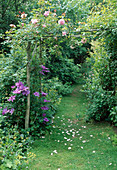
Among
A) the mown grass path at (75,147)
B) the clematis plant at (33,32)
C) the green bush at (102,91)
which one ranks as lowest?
the mown grass path at (75,147)

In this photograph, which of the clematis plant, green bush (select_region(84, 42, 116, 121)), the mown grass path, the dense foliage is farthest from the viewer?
green bush (select_region(84, 42, 116, 121))

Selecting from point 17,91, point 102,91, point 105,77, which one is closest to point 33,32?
point 17,91

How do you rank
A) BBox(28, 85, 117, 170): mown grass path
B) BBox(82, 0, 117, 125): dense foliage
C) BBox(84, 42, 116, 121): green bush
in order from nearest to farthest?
BBox(28, 85, 117, 170): mown grass path < BBox(82, 0, 117, 125): dense foliage < BBox(84, 42, 116, 121): green bush

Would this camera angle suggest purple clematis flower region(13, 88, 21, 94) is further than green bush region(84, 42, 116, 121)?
No

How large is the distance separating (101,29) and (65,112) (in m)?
2.74

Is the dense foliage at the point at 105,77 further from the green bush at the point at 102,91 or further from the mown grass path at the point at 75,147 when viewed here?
the mown grass path at the point at 75,147

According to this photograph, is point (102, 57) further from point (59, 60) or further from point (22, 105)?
point (59, 60)

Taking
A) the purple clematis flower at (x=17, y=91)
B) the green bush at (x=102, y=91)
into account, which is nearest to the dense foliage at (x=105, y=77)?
the green bush at (x=102, y=91)

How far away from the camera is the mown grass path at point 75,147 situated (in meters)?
2.93

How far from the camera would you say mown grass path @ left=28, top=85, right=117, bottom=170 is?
115 inches

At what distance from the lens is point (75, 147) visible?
3.55m

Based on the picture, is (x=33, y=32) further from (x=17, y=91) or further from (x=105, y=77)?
(x=105, y=77)

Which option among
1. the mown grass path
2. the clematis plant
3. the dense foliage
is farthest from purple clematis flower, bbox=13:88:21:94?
the dense foliage

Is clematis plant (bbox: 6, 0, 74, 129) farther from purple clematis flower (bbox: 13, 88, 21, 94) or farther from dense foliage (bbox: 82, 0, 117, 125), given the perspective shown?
dense foliage (bbox: 82, 0, 117, 125)
